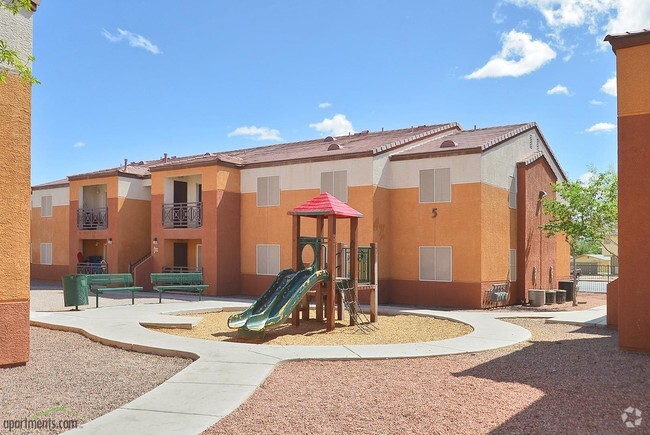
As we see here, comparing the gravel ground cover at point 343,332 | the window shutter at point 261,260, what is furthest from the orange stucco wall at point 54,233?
the gravel ground cover at point 343,332

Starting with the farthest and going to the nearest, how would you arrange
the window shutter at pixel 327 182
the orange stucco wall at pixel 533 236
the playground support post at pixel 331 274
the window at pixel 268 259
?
the window at pixel 268 259 → the orange stucco wall at pixel 533 236 → the window shutter at pixel 327 182 → the playground support post at pixel 331 274

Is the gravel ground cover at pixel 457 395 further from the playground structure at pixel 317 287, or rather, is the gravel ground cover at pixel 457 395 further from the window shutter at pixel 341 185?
the window shutter at pixel 341 185

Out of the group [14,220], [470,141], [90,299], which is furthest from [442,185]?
[14,220]

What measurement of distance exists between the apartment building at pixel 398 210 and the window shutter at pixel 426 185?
0.13 ft

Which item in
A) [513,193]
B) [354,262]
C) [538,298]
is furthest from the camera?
[513,193]

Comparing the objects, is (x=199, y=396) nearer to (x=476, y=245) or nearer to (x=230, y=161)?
(x=476, y=245)

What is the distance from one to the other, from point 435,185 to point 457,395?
14215 mm

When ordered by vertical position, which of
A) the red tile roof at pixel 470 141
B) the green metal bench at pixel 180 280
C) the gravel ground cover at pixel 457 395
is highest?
the red tile roof at pixel 470 141

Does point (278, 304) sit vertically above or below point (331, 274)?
below

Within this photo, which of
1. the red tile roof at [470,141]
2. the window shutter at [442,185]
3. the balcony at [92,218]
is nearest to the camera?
the window shutter at [442,185]

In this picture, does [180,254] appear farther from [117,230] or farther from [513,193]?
[513,193]

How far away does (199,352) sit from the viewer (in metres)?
9.96

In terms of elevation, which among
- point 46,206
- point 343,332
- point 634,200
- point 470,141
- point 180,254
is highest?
point 470,141

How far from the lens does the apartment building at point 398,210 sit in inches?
804
